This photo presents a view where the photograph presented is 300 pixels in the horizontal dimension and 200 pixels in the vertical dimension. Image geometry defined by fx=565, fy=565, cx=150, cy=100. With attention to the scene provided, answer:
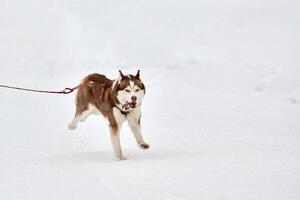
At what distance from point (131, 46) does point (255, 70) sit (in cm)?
402

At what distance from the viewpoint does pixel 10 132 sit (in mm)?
8398

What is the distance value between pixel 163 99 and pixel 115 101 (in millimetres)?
5164

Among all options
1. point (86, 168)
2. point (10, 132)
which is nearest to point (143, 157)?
point (86, 168)

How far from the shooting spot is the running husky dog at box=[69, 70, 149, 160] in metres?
6.54

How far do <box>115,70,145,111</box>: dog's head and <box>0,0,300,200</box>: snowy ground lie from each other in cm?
68

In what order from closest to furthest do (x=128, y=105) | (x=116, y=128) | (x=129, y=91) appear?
(x=129, y=91)
(x=128, y=105)
(x=116, y=128)

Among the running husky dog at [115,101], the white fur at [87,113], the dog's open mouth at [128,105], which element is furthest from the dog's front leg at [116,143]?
the white fur at [87,113]

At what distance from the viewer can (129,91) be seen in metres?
6.49

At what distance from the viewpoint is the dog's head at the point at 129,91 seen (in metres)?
6.48

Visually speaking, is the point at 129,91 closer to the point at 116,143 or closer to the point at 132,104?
the point at 132,104

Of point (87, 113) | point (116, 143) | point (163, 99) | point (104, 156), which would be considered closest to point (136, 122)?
point (116, 143)

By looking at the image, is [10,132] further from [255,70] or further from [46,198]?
[255,70]

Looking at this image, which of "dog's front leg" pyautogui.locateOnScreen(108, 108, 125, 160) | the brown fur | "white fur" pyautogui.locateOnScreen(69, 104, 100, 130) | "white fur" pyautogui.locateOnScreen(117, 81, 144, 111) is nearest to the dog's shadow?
"dog's front leg" pyautogui.locateOnScreen(108, 108, 125, 160)

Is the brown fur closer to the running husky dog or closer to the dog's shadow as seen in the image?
the running husky dog
